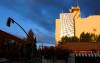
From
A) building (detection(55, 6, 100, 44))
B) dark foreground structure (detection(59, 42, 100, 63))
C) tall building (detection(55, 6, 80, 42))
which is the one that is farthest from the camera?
tall building (detection(55, 6, 80, 42))

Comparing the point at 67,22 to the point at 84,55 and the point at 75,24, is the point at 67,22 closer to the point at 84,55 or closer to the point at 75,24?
the point at 75,24

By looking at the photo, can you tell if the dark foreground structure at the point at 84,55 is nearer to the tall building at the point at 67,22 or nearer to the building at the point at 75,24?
the building at the point at 75,24

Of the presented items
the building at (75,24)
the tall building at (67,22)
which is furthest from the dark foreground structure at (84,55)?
the tall building at (67,22)

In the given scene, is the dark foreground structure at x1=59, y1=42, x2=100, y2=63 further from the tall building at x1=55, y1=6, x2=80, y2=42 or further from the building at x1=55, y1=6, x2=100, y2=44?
the tall building at x1=55, y1=6, x2=80, y2=42

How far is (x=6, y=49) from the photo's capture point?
270 feet

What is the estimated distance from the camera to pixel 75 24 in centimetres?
16800

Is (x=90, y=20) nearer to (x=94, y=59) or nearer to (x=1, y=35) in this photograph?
(x=1, y=35)

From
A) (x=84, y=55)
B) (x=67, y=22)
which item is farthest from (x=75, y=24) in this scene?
(x=84, y=55)

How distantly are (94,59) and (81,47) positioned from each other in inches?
249

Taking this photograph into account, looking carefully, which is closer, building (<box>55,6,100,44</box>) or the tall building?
building (<box>55,6,100,44</box>)

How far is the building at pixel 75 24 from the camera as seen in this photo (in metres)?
161

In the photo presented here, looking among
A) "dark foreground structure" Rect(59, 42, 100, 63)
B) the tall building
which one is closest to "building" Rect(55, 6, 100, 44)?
the tall building

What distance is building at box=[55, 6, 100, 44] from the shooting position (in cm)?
16088

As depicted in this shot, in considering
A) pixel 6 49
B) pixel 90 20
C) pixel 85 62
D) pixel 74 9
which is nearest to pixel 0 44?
pixel 6 49
